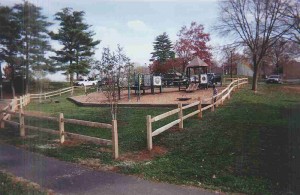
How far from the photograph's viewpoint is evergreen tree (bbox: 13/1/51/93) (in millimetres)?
11445

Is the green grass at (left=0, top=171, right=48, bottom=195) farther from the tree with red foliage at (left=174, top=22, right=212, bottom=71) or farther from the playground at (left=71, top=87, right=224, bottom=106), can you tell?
the tree with red foliage at (left=174, top=22, right=212, bottom=71)

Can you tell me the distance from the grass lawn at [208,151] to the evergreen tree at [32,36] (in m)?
2.86

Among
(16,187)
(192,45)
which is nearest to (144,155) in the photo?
(16,187)

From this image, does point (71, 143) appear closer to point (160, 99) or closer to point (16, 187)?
point (16, 187)

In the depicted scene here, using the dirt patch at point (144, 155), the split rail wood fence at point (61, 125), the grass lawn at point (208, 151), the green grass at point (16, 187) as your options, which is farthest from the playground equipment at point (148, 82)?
the green grass at point (16, 187)

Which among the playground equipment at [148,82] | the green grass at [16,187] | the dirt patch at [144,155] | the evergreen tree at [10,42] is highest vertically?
the evergreen tree at [10,42]

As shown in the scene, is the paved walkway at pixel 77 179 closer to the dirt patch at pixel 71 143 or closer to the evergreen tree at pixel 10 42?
the dirt patch at pixel 71 143

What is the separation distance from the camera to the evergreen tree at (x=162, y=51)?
50.3m

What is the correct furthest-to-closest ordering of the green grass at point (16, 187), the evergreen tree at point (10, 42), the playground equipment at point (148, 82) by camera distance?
the playground equipment at point (148, 82), the evergreen tree at point (10, 42), the green grass at point (16, 187)

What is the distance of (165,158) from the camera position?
9.30m

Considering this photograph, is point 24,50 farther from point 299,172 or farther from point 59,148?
point 299,172

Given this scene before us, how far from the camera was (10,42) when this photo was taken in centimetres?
1175

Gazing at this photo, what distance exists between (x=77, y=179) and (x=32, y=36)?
6714mm

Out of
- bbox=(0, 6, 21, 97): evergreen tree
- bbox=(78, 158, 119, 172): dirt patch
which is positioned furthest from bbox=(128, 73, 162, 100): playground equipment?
bbox=(78, 158, 119, 172): dirt patch
